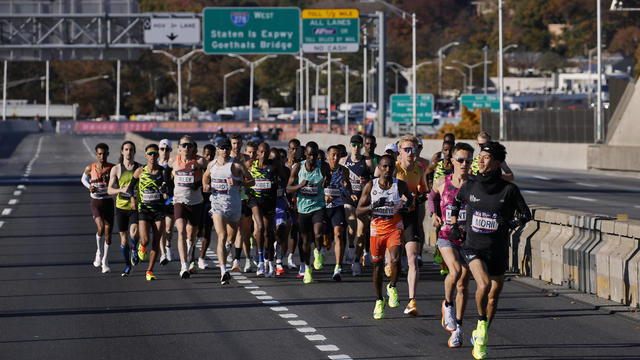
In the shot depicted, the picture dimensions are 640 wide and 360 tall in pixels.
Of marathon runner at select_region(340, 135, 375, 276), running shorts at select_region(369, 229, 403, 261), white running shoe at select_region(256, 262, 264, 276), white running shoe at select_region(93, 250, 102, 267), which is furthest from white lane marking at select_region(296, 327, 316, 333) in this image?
white running shoe at select_region(93, 250, 102, 267)

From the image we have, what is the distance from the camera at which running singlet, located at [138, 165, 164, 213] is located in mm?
16344

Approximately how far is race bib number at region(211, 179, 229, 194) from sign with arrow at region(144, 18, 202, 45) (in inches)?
1855

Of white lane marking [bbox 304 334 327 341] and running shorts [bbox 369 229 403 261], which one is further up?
running shorts [bbox 369 229 403 261]

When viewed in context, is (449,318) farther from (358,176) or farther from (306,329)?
(358,176)

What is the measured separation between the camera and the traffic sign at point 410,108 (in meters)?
71.7

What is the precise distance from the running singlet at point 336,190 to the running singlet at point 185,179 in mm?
1765

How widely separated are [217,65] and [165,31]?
106 meters

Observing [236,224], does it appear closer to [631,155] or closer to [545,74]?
[631,155]

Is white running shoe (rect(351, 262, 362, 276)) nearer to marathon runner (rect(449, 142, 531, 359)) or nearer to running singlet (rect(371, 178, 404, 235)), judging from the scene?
running singlet (rect(371, 178, 404, 235))

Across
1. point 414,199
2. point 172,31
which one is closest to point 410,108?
point 172,31

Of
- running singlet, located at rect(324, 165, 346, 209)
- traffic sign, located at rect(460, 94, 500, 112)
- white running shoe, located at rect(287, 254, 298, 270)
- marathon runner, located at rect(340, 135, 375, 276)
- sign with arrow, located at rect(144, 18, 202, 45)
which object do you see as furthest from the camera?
traffic sign, located at rect(460, 94, 500, 112)

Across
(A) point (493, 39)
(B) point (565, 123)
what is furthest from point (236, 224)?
(A) point (493, 39)

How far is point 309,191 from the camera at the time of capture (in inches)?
634

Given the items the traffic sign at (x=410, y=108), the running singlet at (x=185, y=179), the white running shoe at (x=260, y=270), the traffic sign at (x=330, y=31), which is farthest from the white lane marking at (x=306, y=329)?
the traffic sign at (x=410, y=108)
